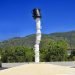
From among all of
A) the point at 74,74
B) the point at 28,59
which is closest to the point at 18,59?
the point at 28,59

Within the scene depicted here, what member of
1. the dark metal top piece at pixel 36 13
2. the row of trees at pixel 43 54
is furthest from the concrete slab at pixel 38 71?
the row of trees at pixel 43 54

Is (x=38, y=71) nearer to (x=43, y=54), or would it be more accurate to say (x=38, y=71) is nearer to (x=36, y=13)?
(x=36, y=13)

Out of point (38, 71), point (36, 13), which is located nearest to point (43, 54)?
point (36, 13)

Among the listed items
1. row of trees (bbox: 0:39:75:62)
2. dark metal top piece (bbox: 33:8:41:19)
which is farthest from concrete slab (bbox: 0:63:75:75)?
row of trees (bbox: 0:39:75:62)

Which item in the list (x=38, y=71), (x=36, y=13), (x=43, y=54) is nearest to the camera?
(x=38, y=71)

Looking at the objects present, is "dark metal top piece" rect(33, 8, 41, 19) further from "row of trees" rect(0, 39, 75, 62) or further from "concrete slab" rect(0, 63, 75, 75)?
"row of trees" rect(0, 39, 75, 62)

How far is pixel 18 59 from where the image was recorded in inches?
2736

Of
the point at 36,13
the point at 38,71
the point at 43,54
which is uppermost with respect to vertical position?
the point at 36,13

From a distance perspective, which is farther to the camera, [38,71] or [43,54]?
[43,54]

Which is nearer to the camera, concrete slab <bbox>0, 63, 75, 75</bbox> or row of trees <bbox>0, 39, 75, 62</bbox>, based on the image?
concrete slab <bbox>0, 63, 75, 75</bbox>

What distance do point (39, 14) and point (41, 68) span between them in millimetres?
9867

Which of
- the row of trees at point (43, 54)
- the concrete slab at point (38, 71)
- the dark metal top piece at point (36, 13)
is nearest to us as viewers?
the concrete slab at point (38, 71)

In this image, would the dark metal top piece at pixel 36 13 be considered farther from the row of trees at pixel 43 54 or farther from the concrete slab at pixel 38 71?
the row of trees at pixel 43 54

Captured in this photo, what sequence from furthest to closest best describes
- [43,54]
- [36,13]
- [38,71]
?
[43,54] → [36,13] → [38,71]
